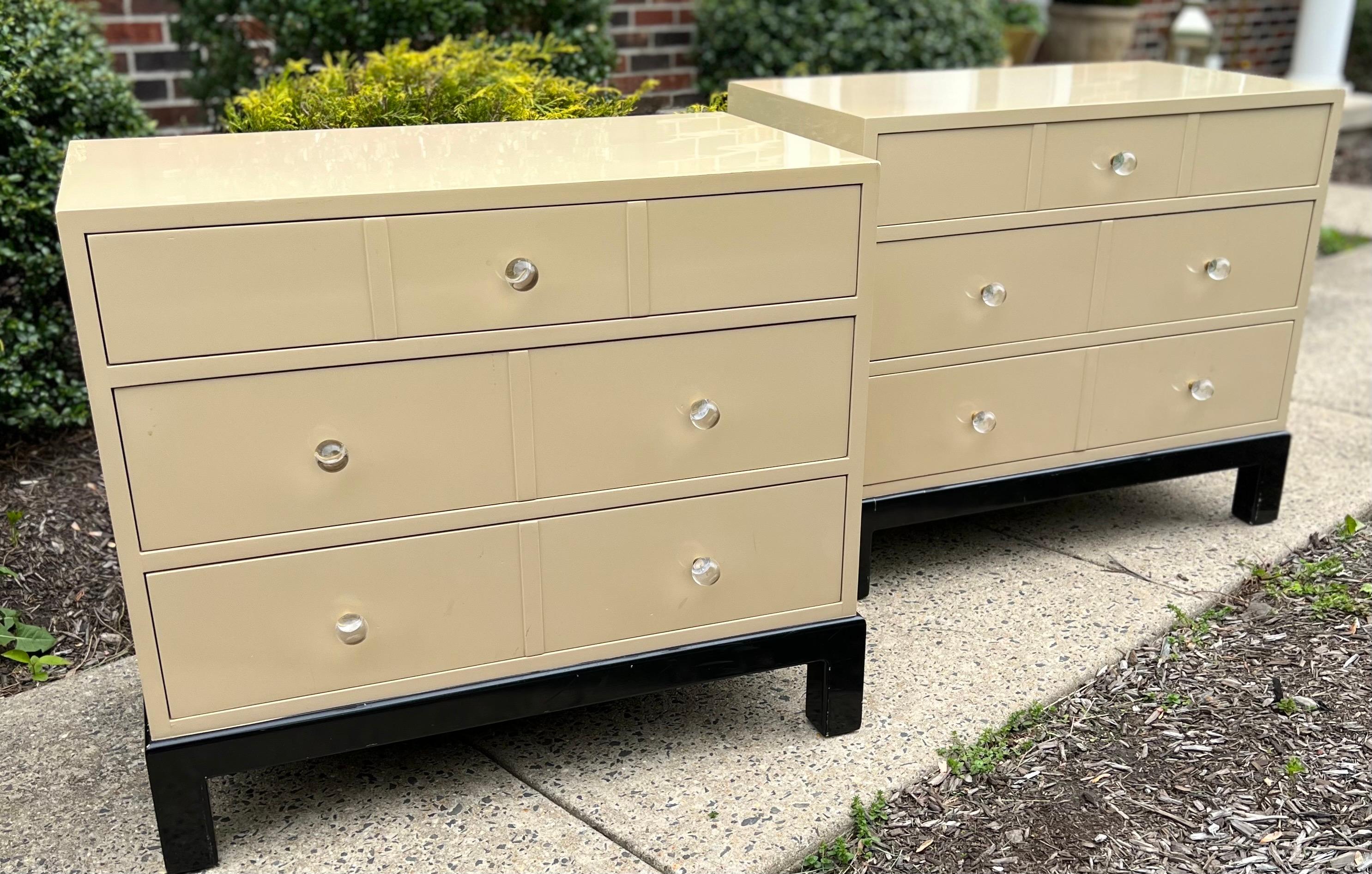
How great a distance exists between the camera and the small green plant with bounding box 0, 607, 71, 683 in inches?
105

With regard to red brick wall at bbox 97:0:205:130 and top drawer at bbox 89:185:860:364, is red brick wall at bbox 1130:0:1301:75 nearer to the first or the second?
red brick wall at bbox 97:0:205:130

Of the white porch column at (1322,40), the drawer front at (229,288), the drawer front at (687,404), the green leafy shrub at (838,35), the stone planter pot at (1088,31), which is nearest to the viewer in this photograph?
the drawer front at (229,288)

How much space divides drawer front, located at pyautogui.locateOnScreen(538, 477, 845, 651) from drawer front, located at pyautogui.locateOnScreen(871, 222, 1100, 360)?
2.05ft

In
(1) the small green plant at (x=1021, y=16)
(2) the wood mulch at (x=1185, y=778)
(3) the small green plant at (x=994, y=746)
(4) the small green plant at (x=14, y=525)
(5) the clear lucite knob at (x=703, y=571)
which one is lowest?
(2) the wood mulch at (x=1185, y=778)

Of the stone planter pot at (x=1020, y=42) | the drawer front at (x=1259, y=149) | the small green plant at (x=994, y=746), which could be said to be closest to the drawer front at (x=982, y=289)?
the drawer front at (x=1259, y=149)

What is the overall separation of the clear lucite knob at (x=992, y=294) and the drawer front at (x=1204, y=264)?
12.1 inches

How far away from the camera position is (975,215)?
281cm

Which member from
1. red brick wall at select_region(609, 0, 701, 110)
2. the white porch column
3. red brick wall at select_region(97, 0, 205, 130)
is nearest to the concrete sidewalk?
red brick wall at select_region(97, 0, 205, 130)

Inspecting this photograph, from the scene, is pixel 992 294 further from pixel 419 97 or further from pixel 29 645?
pixel 29 645

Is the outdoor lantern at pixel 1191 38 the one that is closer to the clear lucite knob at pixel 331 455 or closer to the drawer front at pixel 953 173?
the drawer front at pixel 953 173

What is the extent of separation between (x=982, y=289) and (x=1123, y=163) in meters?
0.44

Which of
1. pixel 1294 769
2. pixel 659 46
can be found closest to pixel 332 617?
pixel 1294 769

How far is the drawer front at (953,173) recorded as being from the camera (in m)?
2.69

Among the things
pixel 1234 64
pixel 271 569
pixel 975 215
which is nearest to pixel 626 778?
pixel 271 569
